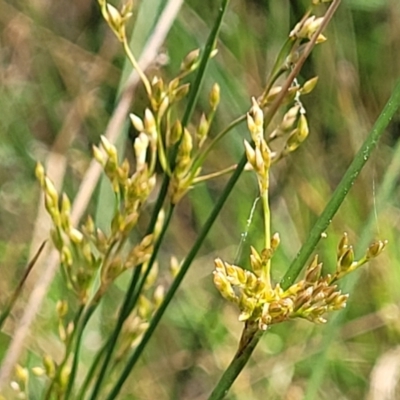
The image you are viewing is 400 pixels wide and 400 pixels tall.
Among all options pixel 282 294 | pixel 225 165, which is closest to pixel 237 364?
pixel 282 294

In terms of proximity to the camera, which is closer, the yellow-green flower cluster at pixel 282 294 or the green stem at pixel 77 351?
the yellow-green flower cluster at pixel 282 294

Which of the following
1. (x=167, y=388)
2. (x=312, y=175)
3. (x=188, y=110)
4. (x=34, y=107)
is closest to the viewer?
(x=188, y=110)

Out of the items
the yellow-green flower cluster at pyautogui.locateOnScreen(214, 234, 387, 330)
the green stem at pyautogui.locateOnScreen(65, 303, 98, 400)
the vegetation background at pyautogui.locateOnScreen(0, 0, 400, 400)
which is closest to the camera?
the yellow-green flower cluster at pyautogui.locateOnScreen(214, 234, 387, 330)

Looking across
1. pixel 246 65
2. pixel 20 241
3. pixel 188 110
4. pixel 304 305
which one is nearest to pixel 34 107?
pixel 20 241

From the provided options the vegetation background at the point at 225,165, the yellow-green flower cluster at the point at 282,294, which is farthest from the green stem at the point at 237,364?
the vegetation background at the point at 225,165

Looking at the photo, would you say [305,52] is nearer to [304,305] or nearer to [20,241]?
[304,305]

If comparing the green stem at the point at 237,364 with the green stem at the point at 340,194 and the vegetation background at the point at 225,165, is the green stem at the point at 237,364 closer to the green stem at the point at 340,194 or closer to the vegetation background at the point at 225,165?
the green stem at the point at 340,194

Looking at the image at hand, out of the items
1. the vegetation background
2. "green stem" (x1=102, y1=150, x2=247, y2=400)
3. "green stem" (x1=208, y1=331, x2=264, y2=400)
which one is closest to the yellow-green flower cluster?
"green stem" (x1=208, y1=331, x2=264, y2=400)

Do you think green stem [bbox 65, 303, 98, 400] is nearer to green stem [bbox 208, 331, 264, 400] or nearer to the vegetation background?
green stem [bbox 208, 331, 264, 400]
